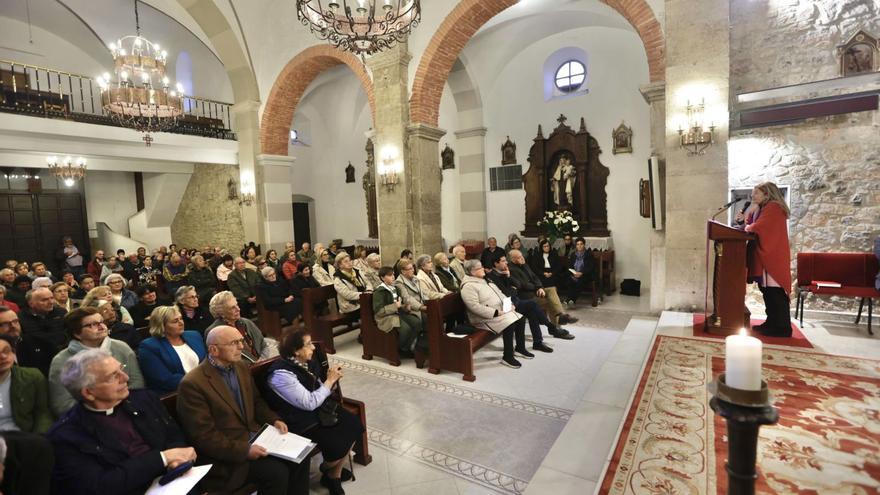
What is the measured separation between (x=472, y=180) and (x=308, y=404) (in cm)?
939

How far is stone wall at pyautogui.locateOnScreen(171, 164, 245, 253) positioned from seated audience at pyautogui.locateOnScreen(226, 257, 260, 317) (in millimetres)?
6362

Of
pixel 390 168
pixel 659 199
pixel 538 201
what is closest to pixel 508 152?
pixel 538 201

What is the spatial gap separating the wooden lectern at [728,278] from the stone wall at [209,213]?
11615mm

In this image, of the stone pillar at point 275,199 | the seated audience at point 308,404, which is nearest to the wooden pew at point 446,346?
the seated audience at point 308,404

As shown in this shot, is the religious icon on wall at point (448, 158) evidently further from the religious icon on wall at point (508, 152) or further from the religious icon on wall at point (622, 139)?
the religious icon on wall at point (622, 139)

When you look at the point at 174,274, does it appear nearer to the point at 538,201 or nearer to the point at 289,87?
the point at 289,87

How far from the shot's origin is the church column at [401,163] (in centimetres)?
823

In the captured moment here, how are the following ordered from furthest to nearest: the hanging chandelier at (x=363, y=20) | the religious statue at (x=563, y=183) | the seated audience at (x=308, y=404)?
the religious statue at (x=563, y=183) → the hanging chandelier at (x=363, y=20) → the seated audience at (x=308, y=404)

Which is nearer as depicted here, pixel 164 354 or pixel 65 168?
pixel 164 354

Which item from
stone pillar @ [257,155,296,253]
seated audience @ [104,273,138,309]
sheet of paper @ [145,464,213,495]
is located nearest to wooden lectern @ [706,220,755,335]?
sheet of paper @ [145,464,213,495]

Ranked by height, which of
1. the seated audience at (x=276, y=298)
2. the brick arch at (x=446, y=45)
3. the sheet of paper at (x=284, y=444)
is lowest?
the sheet of paper at (x=284, y=444)

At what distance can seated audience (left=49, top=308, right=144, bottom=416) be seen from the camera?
8.20 feet

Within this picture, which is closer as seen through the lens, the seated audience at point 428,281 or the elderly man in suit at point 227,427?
the elderly man in suit at point 227,427

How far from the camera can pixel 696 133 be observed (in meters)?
5.35
